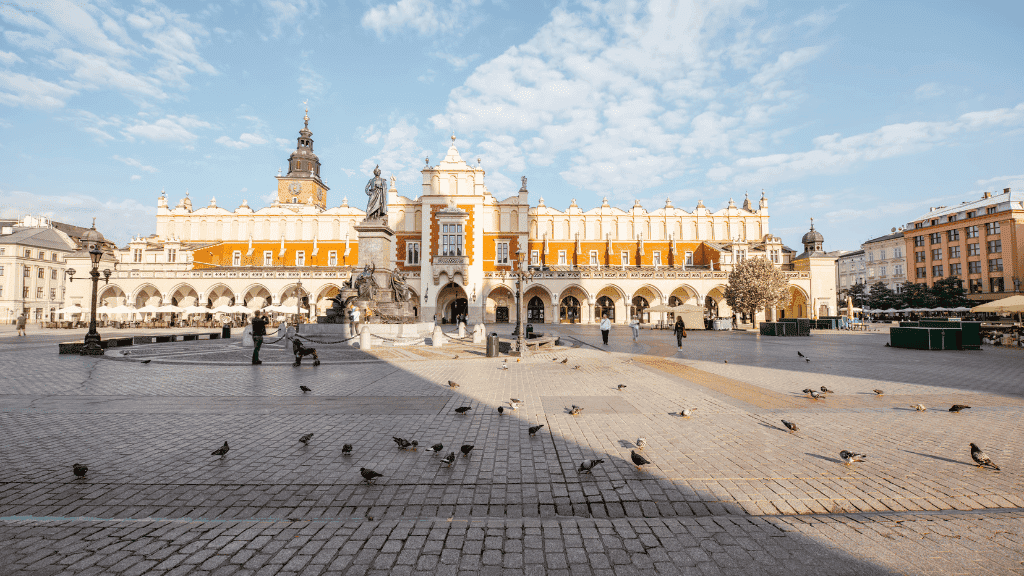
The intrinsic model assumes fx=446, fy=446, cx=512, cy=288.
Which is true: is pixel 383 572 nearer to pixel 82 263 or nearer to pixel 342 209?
pixel 342 209

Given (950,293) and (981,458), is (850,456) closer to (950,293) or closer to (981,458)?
(981,458)

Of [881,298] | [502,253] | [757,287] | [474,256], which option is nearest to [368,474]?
[757,287]

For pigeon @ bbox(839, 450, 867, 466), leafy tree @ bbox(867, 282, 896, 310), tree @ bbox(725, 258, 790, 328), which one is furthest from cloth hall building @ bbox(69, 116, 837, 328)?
pigeon @ bbox(839, 450, 867, 466)

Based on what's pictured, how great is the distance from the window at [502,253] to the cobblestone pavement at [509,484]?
39.0m

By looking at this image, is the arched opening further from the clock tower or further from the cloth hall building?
the clock tower

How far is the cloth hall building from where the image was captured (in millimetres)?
44594

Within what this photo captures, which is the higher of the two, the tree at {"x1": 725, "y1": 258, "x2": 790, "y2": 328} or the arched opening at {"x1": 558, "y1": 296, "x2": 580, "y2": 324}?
the tree at {"x1": 725, "y1": 258, "x2": 790, "y2": 328}

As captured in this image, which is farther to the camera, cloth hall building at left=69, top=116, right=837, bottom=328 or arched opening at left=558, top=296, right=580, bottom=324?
arched opening at left=558, top=296, right=580, bottom=324

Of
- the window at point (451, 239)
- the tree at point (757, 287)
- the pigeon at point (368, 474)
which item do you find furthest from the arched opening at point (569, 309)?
the pigeon at point (368, 474)

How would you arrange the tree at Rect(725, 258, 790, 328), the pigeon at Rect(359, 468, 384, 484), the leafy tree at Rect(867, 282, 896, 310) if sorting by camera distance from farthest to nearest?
the leafy tree at Rect(867, 282, 896, 310), the tree at Rect(725, 258, 790, 328), the pigeon at Rect(359, 468, 384, 484)

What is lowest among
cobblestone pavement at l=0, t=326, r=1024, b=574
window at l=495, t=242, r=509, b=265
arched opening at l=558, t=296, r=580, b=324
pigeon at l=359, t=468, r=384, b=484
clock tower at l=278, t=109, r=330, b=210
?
cobblestone pavement at l=0, t=326, r=1024, b=574

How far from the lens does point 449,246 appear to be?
45.0 m

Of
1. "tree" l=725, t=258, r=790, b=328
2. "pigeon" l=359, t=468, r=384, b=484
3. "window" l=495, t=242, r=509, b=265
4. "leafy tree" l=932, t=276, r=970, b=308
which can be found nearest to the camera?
"pigeon" l=359, t=468, r=384, b=484

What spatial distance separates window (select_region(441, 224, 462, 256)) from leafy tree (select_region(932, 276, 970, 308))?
2116 inches
